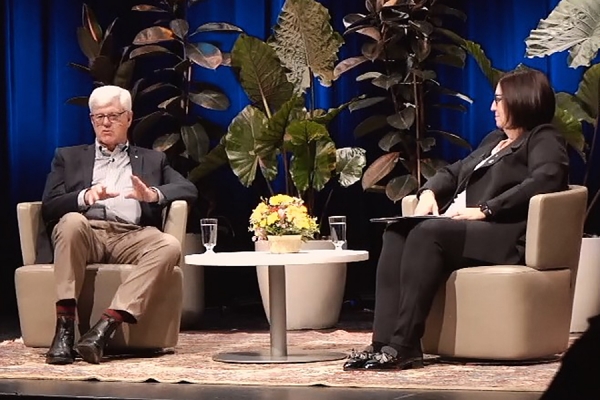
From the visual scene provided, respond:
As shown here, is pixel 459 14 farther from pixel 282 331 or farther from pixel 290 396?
pixel 290 396

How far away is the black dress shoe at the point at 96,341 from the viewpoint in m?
3.86

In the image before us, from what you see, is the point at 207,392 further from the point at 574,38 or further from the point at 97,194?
the point at 574,38

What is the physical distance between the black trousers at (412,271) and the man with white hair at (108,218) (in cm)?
88

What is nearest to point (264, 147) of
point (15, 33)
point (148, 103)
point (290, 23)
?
point (290, 23)

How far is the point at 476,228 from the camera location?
144 inches

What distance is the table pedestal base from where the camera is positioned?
12.8 feet

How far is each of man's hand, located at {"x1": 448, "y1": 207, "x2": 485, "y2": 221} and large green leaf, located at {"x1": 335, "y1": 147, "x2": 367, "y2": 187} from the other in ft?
5.47

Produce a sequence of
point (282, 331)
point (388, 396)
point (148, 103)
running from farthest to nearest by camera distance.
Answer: point (148, 103) < point (282, 331) < point (388, 396)

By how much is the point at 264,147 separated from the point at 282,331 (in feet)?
5.01

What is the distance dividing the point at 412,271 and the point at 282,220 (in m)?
0.58

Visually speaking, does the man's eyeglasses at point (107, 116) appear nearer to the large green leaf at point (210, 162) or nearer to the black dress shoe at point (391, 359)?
the large green leaf at point (210, 162)

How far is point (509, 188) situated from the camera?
3.78 meters

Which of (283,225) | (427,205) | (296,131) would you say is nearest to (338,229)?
(283,225)

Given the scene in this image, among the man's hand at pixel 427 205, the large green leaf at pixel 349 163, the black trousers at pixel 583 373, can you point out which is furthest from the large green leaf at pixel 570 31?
the black trousers at pixel 583 373
